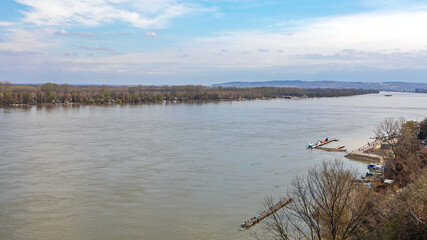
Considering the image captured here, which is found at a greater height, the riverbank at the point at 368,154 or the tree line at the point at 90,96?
the tree line at the point at 90,96

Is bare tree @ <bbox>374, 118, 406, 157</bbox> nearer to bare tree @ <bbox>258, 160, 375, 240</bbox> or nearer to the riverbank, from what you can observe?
the riverbank

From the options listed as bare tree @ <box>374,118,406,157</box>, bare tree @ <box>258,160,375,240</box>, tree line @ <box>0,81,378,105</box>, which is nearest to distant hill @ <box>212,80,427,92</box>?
tree line @ <box>0,81,378,105</box>

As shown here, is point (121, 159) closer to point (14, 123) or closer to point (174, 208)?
point (174, 208)

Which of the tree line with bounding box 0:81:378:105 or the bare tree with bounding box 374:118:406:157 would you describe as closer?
the bare tree with bounding box 374:118:406:157

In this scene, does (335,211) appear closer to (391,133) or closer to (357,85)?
(391,133)

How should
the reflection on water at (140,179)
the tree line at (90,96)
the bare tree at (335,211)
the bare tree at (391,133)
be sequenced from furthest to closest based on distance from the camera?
the tree line at (90,96), the bare tree at (391,133), the reflection on water at (140,179), the bare tree at (335,211)

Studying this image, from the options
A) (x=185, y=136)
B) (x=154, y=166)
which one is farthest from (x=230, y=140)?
(x=154, y=166)

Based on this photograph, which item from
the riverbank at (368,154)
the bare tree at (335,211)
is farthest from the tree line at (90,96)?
the bare tree at (335,211)

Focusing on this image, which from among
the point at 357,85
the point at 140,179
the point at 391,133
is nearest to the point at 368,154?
the point at 391,133

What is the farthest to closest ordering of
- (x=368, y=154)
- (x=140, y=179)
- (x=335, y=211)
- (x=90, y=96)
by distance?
1. (x=90, y=96)
2. (x=368, y=154)
3. (x=140, y=179)
4. (x=335, y=211)

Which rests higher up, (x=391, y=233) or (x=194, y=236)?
(x=391, y=233)

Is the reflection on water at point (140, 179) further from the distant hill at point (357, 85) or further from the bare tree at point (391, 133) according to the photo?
the distant hill at point (357, 85)
